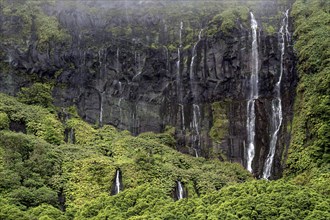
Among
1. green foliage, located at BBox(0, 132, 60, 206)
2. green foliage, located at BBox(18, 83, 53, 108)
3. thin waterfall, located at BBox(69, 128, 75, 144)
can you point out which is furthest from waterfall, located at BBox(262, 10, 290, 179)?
green foliage, located at BBox(18, 83, 53, 108)

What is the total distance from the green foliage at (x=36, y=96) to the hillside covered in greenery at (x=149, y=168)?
0.27 feet

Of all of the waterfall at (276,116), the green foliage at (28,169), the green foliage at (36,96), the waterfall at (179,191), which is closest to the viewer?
the green foliage at (28,169)

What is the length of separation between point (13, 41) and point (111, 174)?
18797mm

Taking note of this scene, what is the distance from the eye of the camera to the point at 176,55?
46375mm

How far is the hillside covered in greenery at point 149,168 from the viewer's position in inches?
993

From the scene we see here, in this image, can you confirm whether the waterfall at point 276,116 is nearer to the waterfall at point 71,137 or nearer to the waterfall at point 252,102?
the waterfall at point 252,102

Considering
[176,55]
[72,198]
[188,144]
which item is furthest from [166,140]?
[72,198]

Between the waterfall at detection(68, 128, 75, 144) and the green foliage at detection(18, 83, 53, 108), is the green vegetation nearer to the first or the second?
the waterfall at detection(68, 128, 75, 144)

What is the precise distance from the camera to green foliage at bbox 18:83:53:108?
140 ft

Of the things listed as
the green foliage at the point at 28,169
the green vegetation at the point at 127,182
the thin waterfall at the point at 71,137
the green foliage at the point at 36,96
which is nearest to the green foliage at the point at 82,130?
the green vegetation at the point at 127,182

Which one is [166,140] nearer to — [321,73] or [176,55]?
[176,55]

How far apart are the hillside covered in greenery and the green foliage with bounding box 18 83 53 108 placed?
8 cm

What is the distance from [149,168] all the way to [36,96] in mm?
13527

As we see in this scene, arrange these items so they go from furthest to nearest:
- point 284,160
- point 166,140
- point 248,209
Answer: point 166,140 → point 284,160 → point 248,209
